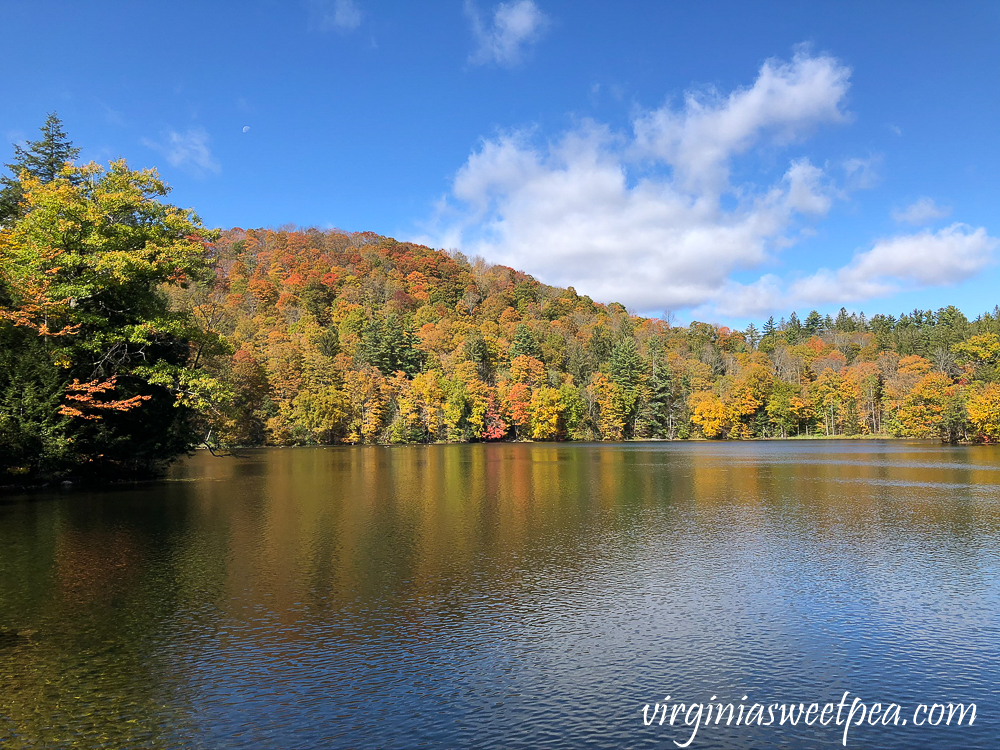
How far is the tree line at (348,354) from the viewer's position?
2708cm

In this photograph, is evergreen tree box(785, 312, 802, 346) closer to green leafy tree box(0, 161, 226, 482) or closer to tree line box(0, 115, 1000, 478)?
tree line box(0, 115, 1000, 478)

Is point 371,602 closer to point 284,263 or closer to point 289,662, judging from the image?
point 289,662

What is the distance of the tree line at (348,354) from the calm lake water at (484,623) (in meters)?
8.63

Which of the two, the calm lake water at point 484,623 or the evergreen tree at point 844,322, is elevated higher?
the evergreen tree at point 844,322

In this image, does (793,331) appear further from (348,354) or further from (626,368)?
(348,354)

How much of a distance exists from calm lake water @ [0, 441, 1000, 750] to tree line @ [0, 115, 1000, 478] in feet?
28.3

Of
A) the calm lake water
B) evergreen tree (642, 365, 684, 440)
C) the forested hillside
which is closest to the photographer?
the calm lake water

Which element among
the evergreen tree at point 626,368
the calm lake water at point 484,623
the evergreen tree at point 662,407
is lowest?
the calm lake water at point 484,623

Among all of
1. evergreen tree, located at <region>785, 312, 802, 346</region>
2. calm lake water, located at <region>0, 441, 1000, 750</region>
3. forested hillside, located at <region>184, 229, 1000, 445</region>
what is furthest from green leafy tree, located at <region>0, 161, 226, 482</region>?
evergreen tree, located at <region>785, 312, 802, 346</region>

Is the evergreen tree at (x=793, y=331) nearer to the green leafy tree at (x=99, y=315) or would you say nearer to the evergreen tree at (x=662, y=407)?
the evergreen tree at (x=662, y=407)

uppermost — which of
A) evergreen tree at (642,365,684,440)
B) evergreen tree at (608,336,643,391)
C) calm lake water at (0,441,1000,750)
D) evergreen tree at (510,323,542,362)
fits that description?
evergreen tree at (510,323,542,362)

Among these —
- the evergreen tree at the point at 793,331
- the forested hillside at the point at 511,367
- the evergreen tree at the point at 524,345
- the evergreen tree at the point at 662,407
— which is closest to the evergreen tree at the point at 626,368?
the forested hillside at the point at 511,367

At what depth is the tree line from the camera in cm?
2708

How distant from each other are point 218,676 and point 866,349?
120m
